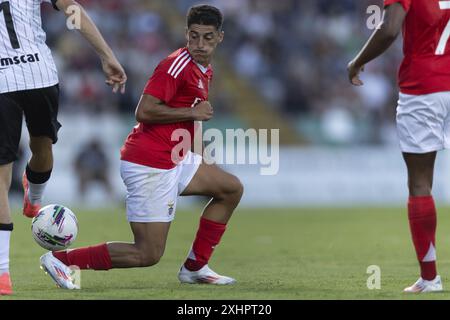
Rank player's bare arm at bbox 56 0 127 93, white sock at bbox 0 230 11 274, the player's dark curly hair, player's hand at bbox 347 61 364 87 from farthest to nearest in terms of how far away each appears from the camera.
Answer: the player's dark curly hair
player's bare arm at bbox 56 0 127 93
player's hand at bbox 347 61 364 87
white sock at bbox 0 230 11 274

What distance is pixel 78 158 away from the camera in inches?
877

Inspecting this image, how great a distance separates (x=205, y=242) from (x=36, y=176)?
178 centimetres

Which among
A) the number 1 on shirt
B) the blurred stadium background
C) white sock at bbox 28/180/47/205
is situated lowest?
the blurred stadium background

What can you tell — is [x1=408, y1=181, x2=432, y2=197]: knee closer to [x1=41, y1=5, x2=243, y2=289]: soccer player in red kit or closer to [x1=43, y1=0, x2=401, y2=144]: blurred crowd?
[x1=41, y1=5, x2=243, y2=289]: soccer player in red kit

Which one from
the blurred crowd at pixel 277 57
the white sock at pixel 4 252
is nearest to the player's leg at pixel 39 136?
the white sock at pixel 4 252

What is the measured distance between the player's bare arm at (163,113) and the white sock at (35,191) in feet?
5.62

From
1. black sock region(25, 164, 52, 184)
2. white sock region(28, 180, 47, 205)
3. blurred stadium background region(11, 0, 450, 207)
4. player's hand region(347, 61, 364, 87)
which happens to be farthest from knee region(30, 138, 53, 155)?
blurred stadium background region(11, 0, 450, 207)

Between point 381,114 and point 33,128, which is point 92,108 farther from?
point 33,128

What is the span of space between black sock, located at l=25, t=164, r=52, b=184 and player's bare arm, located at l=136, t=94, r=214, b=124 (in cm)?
151

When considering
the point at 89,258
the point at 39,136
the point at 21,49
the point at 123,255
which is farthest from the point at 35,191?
the point at 21,49

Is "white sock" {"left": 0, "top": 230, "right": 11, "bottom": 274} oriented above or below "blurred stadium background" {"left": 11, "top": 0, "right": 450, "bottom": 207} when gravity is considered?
above

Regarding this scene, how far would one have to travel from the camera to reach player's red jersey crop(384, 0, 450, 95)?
277 inches

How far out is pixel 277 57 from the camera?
1020 inches

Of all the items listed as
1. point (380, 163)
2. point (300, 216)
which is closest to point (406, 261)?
point (300, 216)
